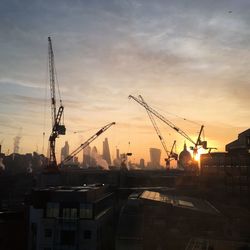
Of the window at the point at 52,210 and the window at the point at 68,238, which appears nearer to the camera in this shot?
the window at the point at 68,238

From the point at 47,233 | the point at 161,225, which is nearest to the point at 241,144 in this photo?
the point at 161,225

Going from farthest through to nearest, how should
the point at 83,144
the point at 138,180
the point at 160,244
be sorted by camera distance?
the point at 83,144 → the point at 138,180 → the point at 160,244

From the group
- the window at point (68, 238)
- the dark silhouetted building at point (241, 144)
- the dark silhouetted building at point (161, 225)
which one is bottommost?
the window at point (68, 238)

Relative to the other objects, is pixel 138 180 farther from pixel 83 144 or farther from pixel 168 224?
pixel 168 224

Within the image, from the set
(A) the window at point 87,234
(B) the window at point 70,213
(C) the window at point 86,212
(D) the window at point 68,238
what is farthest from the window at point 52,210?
(A) the window at point 87,234

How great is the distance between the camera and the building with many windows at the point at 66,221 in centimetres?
6366

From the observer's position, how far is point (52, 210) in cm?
6588

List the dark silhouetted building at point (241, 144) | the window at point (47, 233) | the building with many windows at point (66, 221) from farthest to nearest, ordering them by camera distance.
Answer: the dark silhouetted building at point (241, 144)
the window at point (47, 233)
the building with many windows at point (66, 221)

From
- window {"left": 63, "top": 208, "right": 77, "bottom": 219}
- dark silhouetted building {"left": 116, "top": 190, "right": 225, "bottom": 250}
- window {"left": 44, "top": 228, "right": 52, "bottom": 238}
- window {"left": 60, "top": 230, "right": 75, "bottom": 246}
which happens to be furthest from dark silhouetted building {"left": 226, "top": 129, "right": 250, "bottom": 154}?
window {"left": 44, "top": 228, "right": 52, "bottom": 238}

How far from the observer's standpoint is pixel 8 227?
7419 centimetres

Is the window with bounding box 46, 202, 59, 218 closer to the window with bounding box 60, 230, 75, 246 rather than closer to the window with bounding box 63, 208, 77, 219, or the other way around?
the window with bounding box 63, 208, 77, 219

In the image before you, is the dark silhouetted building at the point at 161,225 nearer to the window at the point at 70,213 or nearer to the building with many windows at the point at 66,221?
the building with many windows at the point at 66,221

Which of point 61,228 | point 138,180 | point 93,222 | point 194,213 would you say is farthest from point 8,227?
point 138,180

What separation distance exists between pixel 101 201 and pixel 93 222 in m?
9.89
